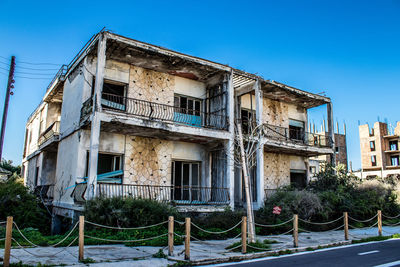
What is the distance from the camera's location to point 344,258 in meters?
8.55

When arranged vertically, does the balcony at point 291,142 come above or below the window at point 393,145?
below

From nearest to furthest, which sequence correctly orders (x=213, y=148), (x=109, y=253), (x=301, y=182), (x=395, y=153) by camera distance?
(x=109, y=253) → (x=213, y=148) → (x=301, y=182) → (x=395, y=153)

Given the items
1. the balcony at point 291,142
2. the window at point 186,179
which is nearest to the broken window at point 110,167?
the window at point 186,179

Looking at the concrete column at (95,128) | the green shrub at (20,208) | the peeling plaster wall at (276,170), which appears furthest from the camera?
the peeling plaster wall at (276,170)

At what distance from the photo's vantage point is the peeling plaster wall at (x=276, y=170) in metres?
20.5

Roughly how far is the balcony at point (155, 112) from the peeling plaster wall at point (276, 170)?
499cm

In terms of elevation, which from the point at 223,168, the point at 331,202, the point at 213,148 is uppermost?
the point at 213,148

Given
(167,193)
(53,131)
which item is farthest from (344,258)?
(53,131)

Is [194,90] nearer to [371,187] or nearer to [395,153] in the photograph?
[371,187]

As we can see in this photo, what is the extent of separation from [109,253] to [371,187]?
16.7 meters

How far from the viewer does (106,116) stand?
42.8 ft

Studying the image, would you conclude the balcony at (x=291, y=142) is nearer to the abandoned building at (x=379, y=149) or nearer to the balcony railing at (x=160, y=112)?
the balcony railing at (x=160, y=112)

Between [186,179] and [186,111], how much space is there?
3618mm

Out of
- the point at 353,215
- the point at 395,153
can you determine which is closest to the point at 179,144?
the point at 353,215
